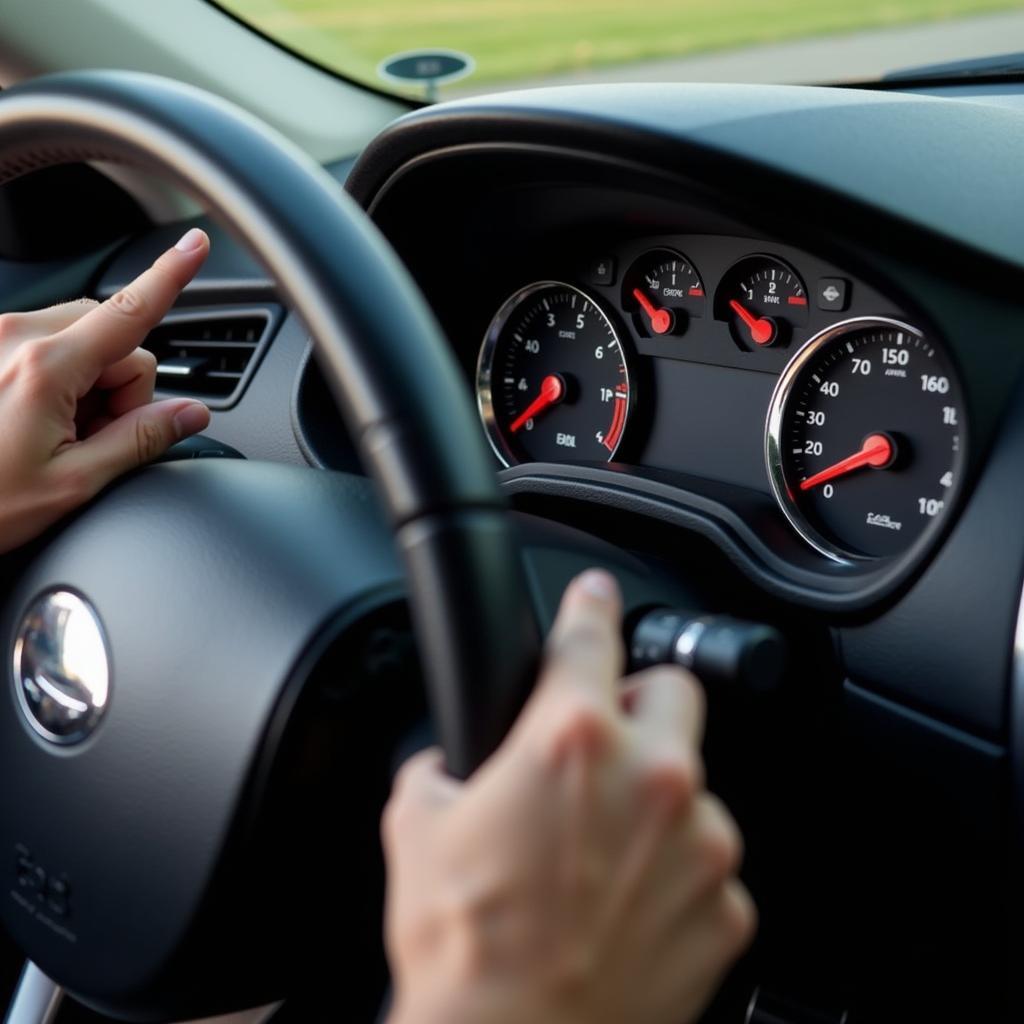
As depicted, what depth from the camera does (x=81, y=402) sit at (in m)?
1.16

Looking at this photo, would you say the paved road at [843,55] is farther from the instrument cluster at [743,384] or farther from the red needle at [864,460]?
the red needle at [864,460]

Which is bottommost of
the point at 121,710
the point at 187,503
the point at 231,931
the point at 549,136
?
the point at 231,931

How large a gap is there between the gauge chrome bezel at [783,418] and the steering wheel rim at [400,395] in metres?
0.67

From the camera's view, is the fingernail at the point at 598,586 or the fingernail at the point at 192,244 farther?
the fingernail at the point at 192,244

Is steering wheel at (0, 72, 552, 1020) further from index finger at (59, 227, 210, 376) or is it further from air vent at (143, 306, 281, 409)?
air vent at (143, 306, 281, 409)

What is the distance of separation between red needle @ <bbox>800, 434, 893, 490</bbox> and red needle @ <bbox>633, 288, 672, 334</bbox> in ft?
0.88

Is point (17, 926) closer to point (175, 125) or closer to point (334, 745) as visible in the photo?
point (334, 745)

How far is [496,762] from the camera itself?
2.02 feet

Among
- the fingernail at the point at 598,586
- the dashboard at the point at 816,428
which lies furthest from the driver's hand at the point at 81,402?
the fingernail at the point at 598,586

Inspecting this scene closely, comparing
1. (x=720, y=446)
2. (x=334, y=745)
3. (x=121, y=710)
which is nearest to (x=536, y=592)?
(x=334, y=745)

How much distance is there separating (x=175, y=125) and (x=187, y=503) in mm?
314

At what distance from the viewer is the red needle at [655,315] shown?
1.55m

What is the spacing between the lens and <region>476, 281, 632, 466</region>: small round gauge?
1.61 meters

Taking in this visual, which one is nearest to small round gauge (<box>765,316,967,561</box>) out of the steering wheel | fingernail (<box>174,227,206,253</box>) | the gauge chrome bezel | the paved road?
the gauge chrome bezel
